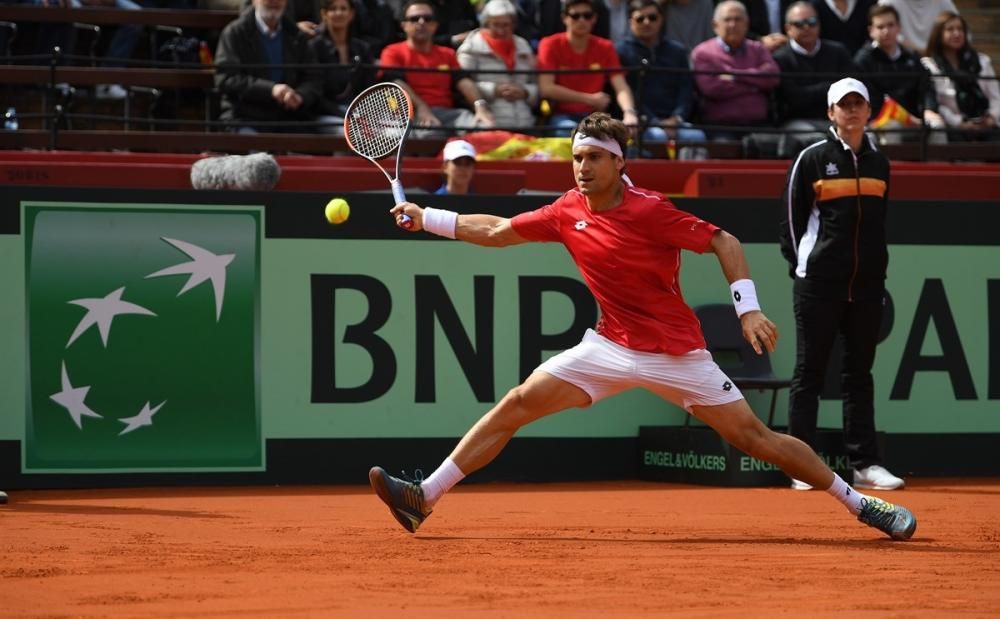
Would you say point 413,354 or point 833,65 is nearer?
point 413,354

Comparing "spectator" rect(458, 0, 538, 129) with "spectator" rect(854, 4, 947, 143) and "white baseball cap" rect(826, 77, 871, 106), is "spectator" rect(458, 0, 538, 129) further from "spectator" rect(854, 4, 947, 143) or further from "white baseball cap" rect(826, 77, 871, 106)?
"white baseball cap" rect(826, 77, 871, 106)

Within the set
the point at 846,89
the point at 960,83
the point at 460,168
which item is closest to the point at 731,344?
the point at 846,89

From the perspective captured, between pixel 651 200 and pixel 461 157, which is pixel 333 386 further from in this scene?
pixel 651 200

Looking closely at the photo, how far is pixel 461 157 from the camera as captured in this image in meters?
10.6

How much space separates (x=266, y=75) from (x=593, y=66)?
2554 millimetres

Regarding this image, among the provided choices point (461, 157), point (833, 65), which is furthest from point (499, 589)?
point (833, 65)

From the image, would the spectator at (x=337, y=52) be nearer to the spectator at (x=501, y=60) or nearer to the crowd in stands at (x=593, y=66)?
the crowd in stands at (x=593, y=66)

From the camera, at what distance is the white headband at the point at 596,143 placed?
7.14 meters

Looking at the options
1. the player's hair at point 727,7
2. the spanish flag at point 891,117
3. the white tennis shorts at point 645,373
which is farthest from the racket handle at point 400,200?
the spanish flag at point 891,117

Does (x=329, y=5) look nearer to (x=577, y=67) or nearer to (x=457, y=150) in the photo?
(x=577, y=67)

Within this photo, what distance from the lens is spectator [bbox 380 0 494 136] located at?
12375 millimetres

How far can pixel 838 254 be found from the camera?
9.50m

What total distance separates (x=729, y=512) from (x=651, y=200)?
213cm

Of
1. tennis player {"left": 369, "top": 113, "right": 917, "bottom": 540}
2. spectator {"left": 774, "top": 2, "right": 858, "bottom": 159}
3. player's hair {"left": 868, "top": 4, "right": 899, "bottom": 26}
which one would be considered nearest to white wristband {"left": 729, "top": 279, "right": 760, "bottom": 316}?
tennis player {"left": 369, "top": 113, "right": 917, "bottom": 540}
